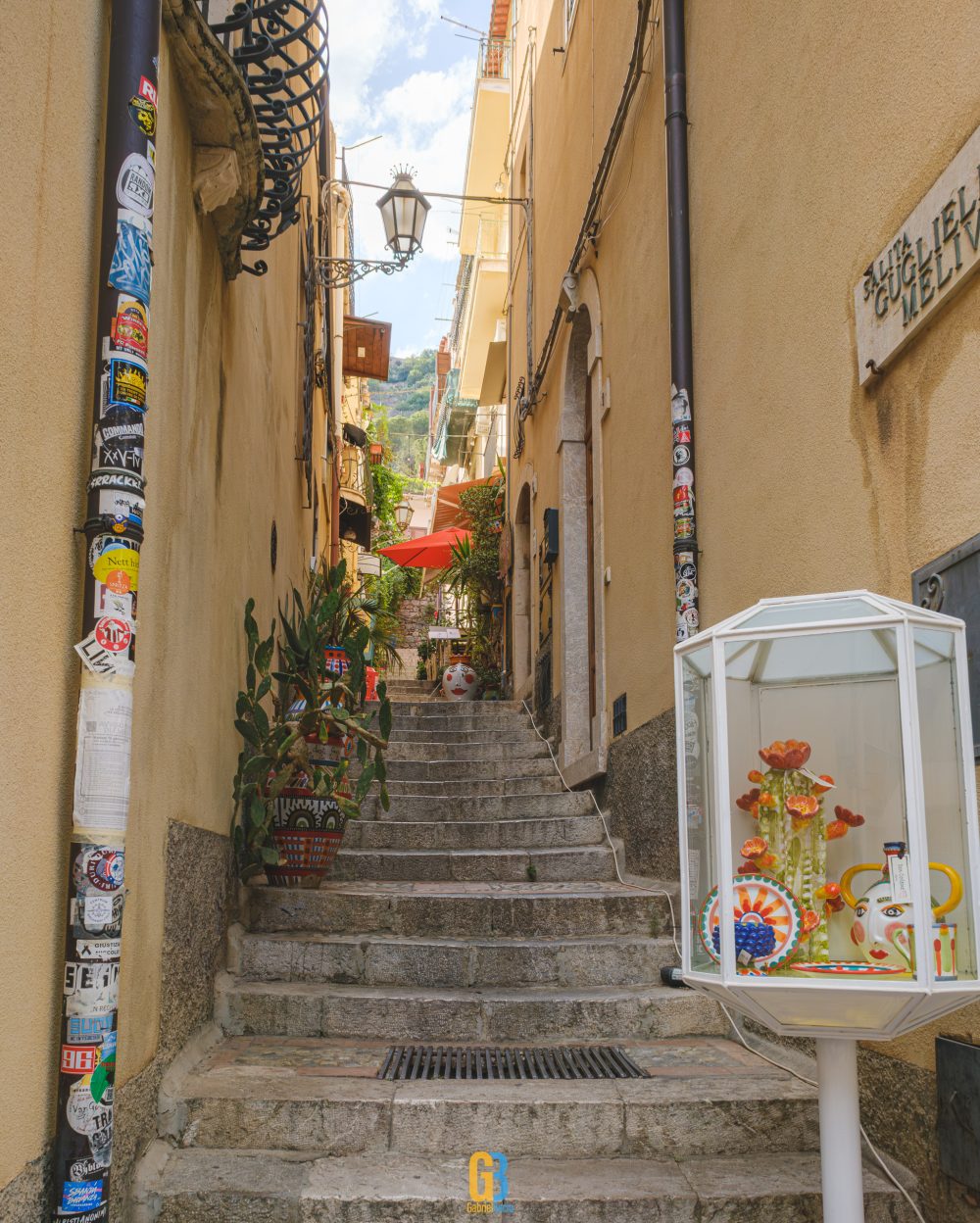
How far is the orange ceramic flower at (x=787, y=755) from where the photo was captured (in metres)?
2.46

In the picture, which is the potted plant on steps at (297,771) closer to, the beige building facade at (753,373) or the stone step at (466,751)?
the beige building facade at (753,373)

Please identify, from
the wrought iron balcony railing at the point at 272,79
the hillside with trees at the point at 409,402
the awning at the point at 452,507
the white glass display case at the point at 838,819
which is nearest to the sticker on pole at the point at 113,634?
the white glass display case at the point at 838,819

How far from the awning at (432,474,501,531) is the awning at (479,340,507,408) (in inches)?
93.5

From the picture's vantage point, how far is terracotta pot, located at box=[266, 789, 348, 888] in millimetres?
4996

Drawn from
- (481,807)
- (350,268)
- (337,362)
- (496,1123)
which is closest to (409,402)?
(337,362)

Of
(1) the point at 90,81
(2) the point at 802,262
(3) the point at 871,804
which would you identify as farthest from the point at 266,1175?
(2) the point at 802,262

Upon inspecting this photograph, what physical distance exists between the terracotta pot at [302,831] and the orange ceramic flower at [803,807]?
2955 millimetres

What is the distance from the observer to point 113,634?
255cm

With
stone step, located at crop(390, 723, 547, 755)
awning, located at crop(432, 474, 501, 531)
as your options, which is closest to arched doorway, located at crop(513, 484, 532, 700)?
stone step, located at crop(390, 723, 547, 755)

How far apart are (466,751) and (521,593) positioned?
10.3ft

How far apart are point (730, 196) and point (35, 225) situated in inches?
121

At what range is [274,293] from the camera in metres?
6.60

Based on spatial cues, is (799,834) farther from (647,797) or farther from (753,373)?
(647,797)

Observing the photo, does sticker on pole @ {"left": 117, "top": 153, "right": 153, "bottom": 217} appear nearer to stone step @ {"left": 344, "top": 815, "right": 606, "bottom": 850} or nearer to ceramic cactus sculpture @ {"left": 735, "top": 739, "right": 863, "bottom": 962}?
ceramic cactus sculpture @ {"left": 735, "top": 739, "right": 863, "bottom": 962}
